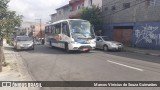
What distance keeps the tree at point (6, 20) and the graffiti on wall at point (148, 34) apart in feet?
52.7

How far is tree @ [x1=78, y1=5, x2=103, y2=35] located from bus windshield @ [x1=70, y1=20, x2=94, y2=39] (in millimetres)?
12144

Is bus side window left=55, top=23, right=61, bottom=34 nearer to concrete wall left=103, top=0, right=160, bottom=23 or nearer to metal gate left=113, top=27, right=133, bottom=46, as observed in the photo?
concrete wall left=103, top=0, right=160, bottom=23

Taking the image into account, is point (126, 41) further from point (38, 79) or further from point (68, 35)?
point (38, 79)

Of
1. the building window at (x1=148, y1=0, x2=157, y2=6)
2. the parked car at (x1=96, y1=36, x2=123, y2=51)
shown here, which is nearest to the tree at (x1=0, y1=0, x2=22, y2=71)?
the parked car at (x1=96, y1=36, x2=123, y2=51)

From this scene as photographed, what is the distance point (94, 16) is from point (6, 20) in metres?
22.0

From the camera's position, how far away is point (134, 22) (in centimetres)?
2978

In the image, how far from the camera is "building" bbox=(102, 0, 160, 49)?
2669 cm

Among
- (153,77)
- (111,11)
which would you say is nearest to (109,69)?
(153,77)

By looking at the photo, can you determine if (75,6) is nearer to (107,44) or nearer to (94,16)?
(94,16)

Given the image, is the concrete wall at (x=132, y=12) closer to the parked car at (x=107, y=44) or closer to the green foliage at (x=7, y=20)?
the parked car at (x=107, y=44)

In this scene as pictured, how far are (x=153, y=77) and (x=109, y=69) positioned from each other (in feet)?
8.56

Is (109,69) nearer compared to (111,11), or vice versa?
(109,69)

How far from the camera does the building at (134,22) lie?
2669 cm

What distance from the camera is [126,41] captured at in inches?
1248
